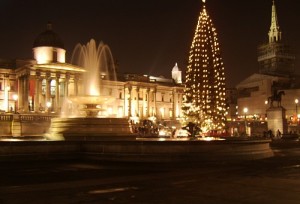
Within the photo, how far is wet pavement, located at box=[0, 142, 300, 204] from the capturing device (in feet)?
27.6

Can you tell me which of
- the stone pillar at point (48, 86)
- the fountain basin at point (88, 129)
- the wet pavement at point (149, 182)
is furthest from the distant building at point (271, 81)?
the wet pavement at point (149, 182)

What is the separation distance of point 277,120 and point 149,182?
109 feet

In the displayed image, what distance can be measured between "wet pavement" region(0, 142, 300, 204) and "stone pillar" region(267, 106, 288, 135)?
2689 cm

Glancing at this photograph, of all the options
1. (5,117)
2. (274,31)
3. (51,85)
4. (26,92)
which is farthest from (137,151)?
(274,31)

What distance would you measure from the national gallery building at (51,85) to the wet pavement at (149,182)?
45.7 meters

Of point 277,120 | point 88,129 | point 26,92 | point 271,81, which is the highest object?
point 271,81

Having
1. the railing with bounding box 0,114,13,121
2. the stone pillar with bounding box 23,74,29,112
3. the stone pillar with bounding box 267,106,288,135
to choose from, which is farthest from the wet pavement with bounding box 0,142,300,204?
the stone pillar with bounding box 23,74,29,112

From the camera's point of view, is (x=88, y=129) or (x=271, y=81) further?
(x=271, y=81)

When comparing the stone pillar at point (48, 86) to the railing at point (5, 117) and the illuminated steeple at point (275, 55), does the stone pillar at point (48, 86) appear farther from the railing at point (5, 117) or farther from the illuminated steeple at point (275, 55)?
the illuminated steeple at point (275, 55)

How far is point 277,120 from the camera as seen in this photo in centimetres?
4122

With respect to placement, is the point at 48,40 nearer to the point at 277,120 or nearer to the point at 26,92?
the point at 26,92

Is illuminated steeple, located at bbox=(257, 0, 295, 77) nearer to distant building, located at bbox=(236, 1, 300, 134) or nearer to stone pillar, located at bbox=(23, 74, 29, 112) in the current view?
distant building, located at bbox=(236, 1, 300, 134)

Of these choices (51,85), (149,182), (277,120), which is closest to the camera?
(149,182)

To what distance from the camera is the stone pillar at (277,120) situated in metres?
40.8
